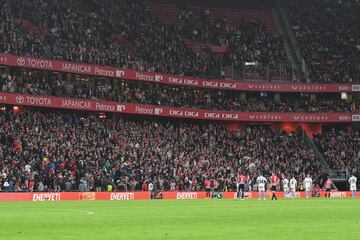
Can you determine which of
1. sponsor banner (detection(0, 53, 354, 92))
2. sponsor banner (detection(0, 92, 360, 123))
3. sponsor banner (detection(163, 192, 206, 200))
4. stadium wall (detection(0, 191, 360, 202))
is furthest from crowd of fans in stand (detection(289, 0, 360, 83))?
sponsor banner (detection(163, 192, 206, 200))

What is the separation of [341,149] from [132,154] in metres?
26.6

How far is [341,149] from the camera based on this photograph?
8475 centimetres

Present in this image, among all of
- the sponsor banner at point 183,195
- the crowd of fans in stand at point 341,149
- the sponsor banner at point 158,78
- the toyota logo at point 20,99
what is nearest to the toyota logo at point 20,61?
the sponsor banner at point 158,78

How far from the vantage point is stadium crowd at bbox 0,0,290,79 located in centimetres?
7250

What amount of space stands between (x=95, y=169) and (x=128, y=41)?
2459 centimetres

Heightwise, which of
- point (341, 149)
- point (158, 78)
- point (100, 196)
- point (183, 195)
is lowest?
point (100, 196)

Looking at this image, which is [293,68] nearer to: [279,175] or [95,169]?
[279,175]

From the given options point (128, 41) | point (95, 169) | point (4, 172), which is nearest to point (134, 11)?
point (128, 41)

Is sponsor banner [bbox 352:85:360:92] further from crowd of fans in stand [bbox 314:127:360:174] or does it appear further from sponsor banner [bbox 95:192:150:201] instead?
sponsor banner [bbox 95:192:150:201]

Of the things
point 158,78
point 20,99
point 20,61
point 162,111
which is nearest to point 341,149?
point 162,111

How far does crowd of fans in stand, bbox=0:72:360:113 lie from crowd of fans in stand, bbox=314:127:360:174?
16.6 feet

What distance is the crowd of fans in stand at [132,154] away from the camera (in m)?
58.8

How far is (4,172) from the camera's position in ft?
182

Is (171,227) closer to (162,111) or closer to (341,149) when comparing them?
(162,111)
